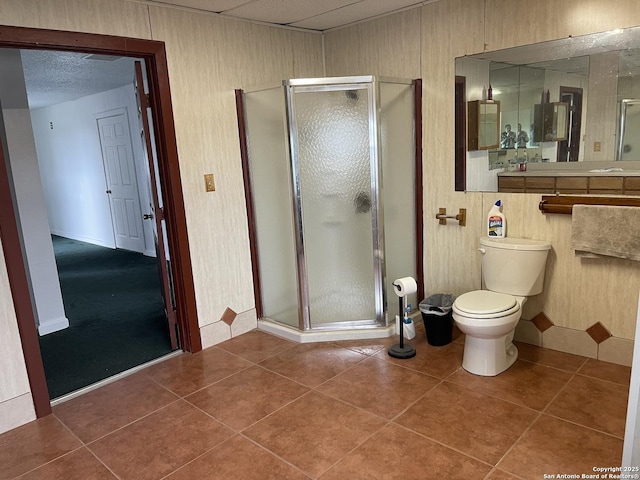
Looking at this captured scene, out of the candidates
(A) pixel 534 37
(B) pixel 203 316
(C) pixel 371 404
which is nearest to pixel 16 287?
(B) pixel 203 316

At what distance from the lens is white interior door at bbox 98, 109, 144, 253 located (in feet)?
20.1

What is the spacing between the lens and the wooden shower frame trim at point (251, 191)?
3221 millimetres

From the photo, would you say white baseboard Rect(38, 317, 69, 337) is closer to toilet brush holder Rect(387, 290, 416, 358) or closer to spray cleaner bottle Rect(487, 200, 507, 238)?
toilet brush holder Rect(387, 290, 416, 358)

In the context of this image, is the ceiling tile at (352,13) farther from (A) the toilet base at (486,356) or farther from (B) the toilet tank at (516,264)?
(A) the toilet base at (486,356)

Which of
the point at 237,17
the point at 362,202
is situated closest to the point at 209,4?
the point at 237,17

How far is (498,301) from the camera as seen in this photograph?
2619 millimetres

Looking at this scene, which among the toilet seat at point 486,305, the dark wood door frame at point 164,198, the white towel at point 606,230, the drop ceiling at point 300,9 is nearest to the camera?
the dark wood door frame at point 164,198

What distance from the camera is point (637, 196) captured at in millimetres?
2424

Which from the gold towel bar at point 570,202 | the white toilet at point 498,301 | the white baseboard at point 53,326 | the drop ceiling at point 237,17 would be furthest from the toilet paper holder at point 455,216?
the white baseboard at point 53,326

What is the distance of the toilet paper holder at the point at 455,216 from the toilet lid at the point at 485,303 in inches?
22.1

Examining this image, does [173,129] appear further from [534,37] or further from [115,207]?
[115,207]

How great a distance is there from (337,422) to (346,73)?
262 cm

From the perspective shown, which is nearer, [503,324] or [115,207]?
[503,324]

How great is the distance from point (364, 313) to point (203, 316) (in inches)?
43.9
